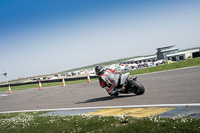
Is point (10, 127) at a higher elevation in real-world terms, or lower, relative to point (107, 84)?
lower

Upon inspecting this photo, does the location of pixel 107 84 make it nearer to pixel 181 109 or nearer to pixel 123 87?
pixel 123 87

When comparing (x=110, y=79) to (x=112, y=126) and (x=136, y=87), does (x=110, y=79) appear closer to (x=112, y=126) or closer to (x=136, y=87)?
(x=136, y=87)

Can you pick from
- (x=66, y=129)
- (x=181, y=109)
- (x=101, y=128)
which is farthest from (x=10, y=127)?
(x=181, y=109)

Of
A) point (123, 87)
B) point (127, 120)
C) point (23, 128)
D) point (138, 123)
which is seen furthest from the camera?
point (123, 87)

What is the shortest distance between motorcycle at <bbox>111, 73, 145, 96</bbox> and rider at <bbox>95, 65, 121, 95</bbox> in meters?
0.21

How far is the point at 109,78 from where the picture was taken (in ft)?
34.7

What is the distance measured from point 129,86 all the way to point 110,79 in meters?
0.87

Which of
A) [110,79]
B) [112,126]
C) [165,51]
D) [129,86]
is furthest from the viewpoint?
[165,51]

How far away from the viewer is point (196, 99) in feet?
24.4

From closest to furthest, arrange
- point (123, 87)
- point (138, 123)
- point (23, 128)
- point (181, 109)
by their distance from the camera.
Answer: point (138, 123) < point (181, 109) < point (23, 128) < point (123, 87)

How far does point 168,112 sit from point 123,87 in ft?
13.8

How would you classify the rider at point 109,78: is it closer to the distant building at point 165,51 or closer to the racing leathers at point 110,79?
the racing leathers at point 110,79

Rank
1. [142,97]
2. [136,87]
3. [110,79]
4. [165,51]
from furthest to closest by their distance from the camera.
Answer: [165,51], [110,79], [136,87], [142,97]

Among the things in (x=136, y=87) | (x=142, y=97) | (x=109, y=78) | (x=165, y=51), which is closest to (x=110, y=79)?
(x=109, y=78)
